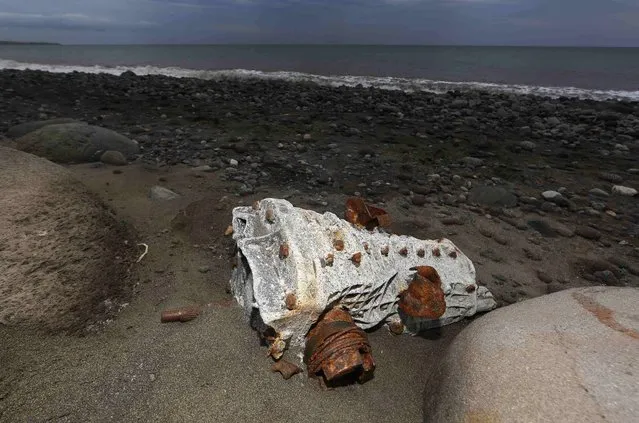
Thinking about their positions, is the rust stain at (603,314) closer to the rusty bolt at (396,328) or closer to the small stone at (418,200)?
the rusty bolt at (396,328)

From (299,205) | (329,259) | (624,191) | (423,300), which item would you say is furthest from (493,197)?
(329,259)

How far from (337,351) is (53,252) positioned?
193 cm

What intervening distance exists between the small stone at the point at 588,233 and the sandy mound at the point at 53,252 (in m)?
4.63

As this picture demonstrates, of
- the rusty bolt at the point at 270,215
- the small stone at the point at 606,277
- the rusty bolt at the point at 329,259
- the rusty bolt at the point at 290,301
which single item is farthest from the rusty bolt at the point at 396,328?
the small stone at the point at 606,277

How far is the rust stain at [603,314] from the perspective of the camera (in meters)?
2.04

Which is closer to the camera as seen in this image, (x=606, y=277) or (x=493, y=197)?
(x=606, y=277)

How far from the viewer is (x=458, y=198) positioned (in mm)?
5137

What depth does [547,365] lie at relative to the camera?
1.88m

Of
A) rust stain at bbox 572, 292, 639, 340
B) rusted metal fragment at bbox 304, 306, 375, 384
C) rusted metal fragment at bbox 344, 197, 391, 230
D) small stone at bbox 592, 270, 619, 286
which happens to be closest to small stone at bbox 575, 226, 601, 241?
small stone at bbox 592, 270, 619, 286

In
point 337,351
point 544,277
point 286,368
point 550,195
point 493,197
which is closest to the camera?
point 337,351

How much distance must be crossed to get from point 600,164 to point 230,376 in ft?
23.7

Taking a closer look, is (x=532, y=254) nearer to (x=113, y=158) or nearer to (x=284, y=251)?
(x=284, y=251)

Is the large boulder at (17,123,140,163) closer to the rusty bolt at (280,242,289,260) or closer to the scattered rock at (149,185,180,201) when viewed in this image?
the scattered rock at (149,185,180,201)

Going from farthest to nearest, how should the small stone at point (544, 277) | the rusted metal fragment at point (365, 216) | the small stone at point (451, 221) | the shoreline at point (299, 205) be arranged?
1. the small stone at point (451, 221)
2. the small stone at point (544, 277)
3. the rusted metal fragment at point (365, 216)
4. the shoreline at point (299, 205)
